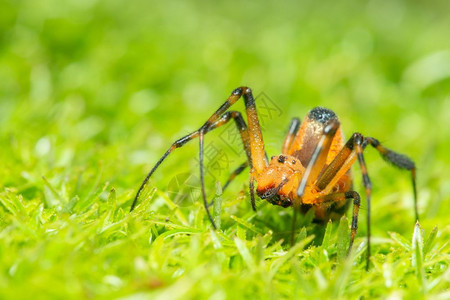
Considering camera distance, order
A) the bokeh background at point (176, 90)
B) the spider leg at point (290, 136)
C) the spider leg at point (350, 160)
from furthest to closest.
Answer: the spider leg at point (290, 136), the bokeh background at point (176, 90), the spider leg at point (350, 160)

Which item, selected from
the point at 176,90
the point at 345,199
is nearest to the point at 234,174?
the point at 345,199

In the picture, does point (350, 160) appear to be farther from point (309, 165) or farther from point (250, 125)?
point (250, 125)

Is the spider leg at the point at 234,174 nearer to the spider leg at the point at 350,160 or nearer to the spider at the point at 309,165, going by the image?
the spider at the point at 309,165

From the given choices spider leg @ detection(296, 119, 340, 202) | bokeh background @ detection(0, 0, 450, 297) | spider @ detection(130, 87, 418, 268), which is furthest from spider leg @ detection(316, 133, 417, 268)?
bokeh background @ detection(0, 0, 450, 297)

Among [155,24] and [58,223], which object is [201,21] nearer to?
[155,24]

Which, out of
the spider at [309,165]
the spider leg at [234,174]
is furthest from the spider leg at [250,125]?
the spider leg at [234,174]

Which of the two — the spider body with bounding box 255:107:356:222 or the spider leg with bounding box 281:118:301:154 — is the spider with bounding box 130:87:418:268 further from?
the spider leg with bounding box 281:118:301:154
